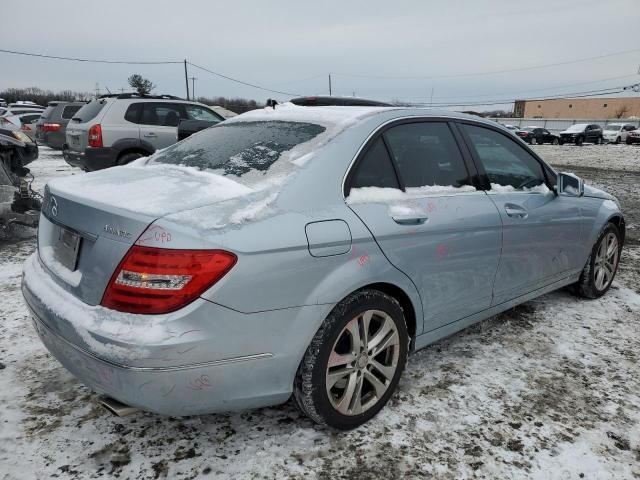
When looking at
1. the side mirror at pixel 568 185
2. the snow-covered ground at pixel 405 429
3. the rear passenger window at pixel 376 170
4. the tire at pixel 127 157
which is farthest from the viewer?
the tire at pixel 127 157

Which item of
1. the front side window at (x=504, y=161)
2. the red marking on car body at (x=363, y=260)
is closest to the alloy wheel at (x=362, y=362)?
the red marking on car body at (x=363, y=260)

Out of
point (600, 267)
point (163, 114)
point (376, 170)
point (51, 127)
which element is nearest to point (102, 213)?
point (376, 170)

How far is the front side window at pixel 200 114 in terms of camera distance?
9000mm

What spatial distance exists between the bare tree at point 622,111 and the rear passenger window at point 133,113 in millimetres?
80539

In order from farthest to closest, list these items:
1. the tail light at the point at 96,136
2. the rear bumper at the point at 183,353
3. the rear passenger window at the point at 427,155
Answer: the tail light at the point at 96,136 → the rear passenger window at the point at 427,155 → the rear bumper at the point at 183,353

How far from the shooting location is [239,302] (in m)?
1.87

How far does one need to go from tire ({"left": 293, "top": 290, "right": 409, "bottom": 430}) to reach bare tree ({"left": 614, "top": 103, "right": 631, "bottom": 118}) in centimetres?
8390

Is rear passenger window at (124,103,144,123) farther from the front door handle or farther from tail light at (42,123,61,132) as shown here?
tail light at (42,123,61,132)

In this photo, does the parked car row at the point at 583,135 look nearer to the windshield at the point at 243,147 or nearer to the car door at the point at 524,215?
the car door at the point at 524,215

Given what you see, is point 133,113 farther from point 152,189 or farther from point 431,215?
point 431,215

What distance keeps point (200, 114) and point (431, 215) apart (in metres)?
7.58

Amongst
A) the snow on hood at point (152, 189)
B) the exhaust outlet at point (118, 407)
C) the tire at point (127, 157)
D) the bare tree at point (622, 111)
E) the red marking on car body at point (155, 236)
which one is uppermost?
the bare tree at point (622, 111)

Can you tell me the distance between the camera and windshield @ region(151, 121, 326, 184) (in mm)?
2400

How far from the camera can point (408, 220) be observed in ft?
8.09
